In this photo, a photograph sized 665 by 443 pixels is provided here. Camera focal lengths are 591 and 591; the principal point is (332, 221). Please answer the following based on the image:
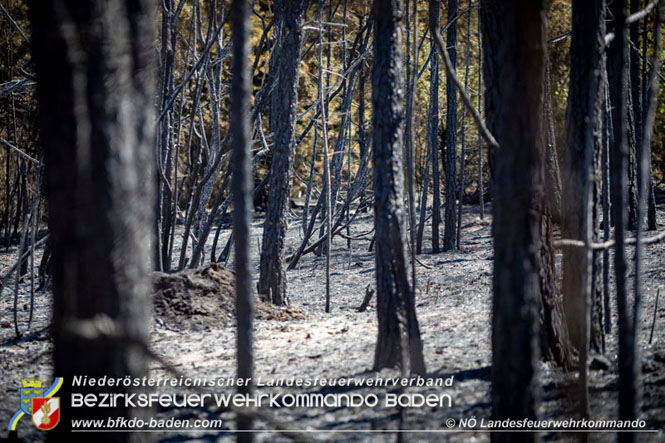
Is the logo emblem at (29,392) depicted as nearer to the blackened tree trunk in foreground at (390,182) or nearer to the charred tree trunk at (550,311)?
the blackened tree trunk in foreground at (390,182)

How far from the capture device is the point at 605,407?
3.65 m

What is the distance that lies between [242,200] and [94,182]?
0.62 m

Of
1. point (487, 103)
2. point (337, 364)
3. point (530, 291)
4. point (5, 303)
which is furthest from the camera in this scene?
point (5, 303)

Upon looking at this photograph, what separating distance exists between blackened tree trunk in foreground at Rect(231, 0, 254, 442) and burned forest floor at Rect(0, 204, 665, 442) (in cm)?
41

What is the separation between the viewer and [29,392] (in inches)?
160

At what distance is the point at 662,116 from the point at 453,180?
7570 mm

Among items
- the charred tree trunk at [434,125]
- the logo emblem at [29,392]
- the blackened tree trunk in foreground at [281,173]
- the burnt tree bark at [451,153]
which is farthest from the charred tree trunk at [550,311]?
the burnt tree bark at [451,153]

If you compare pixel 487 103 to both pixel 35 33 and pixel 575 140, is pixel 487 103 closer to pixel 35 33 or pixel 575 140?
pixel 575 140

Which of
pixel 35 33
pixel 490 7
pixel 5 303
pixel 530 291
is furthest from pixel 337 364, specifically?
pixel 5 303

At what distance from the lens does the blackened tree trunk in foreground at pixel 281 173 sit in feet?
24.8

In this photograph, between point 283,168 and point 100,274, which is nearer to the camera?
point 100,274

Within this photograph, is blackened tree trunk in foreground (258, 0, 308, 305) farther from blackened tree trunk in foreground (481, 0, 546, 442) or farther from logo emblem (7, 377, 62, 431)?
blackened tree trunk in foreground (481, 0, 546, 442)

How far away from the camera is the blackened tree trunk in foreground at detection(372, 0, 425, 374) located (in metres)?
4.14

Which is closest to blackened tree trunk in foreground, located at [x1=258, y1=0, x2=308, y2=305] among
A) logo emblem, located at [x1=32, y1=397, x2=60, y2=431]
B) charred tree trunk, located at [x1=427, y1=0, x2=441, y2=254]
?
charred tree trunk, located at [x1=427, y1=0, x2=441, y2=254]
